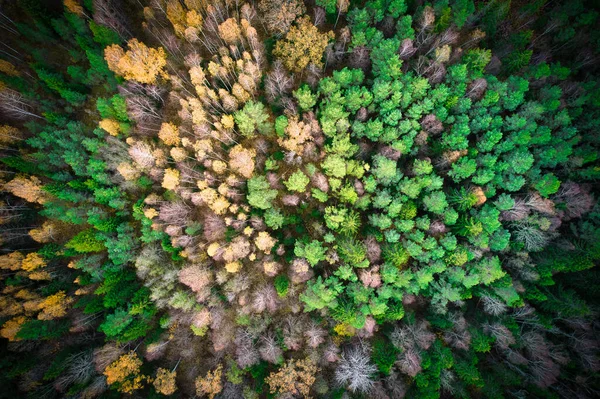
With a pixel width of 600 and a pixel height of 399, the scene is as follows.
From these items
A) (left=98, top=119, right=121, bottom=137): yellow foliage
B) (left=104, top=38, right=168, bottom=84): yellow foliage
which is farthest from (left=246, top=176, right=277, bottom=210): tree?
(left=98, top=119, right=121, bottom=137): yellow foliage

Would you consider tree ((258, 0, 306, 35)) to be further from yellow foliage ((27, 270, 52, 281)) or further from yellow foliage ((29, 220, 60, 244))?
yellow foliage ((27, 270, 52, 281))

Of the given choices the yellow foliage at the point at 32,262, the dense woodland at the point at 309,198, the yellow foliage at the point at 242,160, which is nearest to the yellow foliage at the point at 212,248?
the dense woodland at the point at 309,198

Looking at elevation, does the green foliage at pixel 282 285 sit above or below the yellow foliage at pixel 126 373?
above

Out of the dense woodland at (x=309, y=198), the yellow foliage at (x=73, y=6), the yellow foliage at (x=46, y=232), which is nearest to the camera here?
the yellow foliage at (x=73, y=6)

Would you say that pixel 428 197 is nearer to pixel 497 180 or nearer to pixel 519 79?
pixel 497 180

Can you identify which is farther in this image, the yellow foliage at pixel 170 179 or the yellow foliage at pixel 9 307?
the yellow foliage at pixel 9 307

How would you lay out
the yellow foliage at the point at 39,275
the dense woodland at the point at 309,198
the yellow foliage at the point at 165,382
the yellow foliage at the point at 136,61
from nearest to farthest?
the yellow foliage at the point at 136,61
the dense woodland at the point at 309,198
the yellow foliage at the point at 165,382
the yellow foliage at the point at 39,275

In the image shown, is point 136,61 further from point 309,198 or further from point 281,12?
point 309,198

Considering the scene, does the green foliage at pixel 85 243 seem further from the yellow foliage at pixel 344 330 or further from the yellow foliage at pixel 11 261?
the yellow foliage at pixel 344 330
